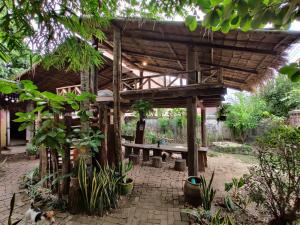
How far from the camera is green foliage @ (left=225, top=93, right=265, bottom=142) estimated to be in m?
10.8

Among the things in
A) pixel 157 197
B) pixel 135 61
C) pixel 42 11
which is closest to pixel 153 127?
pixel 135 61

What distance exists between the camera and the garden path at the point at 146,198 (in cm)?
315

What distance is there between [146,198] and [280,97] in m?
11.4

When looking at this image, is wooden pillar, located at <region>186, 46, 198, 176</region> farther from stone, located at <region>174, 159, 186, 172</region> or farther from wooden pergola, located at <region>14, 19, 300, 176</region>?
stone, located at <region>174, 159, 186, 172</region>

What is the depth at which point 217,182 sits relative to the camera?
202 inches

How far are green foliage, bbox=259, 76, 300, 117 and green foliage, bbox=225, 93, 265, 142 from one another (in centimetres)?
66

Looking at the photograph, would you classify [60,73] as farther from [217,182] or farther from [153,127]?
[217,182]

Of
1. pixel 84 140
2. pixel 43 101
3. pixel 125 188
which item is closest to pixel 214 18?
pixel 43 101

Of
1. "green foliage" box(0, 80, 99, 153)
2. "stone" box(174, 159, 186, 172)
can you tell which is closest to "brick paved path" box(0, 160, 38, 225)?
"green foliage" box(0, 80, 99, 153)

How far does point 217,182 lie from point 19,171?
6243 millimetres

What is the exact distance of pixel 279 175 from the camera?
2895mm

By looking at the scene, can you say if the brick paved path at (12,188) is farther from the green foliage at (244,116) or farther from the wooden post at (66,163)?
the green foliage at (244,116)

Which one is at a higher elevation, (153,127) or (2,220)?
(153,127)

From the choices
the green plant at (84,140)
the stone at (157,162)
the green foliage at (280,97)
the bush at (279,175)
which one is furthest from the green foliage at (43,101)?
the green foliage at (280,97)
